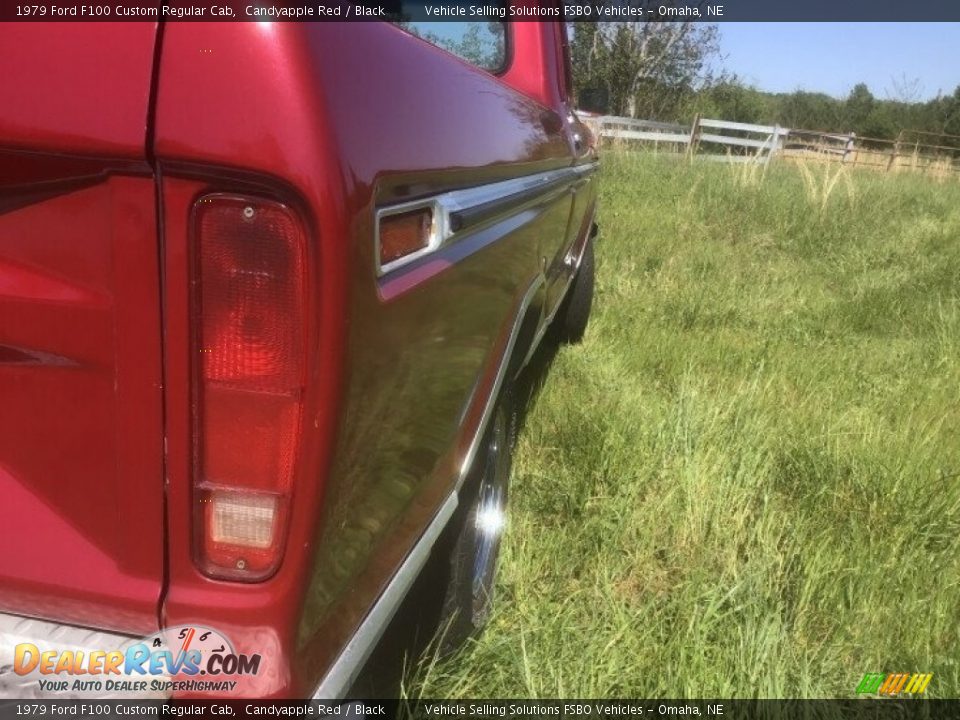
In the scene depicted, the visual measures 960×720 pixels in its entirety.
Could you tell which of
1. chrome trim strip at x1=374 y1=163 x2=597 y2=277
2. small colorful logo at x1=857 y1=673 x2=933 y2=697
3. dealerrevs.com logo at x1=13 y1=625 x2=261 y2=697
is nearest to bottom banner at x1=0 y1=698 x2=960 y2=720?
small colorful logo at x1=857 y1=673 x2=933 y2=697

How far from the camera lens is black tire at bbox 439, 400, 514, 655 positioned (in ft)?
5.52

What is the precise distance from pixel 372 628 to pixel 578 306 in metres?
3.42

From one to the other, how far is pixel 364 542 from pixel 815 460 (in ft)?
7.01

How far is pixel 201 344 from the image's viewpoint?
2.75 ft

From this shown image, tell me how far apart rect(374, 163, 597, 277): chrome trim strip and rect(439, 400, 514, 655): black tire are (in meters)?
0.57

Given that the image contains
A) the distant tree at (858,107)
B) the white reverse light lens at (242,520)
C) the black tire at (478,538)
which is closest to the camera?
the white reverse light lens at (242,520)

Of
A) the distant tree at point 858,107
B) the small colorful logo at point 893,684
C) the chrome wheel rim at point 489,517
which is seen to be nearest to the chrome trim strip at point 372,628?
the chrome wheel rim at point 489,517

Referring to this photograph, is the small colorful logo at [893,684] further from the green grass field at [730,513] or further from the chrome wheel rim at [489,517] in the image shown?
the chrome wheel rim at [489,517]

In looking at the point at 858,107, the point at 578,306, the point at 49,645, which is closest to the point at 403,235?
the point at 49,645

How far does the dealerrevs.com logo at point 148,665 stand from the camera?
85 centimetres

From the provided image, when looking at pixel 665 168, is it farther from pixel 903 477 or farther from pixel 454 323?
pixel 454 323

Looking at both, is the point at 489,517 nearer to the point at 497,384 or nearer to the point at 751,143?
the point at 497,384

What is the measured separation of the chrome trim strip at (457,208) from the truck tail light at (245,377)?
136 mm

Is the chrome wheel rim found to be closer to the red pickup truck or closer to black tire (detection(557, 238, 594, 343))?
the red pickup truck
